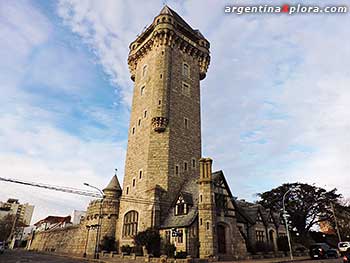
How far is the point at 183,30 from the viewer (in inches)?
1738

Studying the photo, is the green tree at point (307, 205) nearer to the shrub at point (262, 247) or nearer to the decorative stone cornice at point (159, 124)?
the shrub at point (262, 247)

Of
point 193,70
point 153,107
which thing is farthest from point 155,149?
point 193,70

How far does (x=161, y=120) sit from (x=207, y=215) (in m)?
14.6

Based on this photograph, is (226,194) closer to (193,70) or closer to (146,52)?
(193,70)

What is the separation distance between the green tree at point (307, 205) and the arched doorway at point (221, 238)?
3607cm

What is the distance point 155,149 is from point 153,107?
612 centimetres

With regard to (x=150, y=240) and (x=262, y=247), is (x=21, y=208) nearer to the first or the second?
(x=150, y=240)

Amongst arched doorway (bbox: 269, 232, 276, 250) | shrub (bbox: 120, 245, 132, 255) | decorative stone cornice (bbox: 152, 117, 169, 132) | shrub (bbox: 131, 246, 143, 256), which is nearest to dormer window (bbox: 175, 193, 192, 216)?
shrub (bbox: 131, 246, 143, 256)

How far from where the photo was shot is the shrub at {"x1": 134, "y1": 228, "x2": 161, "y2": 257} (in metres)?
26.6

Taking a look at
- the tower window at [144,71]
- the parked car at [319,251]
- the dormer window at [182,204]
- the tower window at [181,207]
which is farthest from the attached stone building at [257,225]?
the tower window at [144,71]

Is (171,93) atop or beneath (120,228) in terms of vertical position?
atop

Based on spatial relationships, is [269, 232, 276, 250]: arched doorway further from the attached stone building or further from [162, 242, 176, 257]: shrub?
[162, 242, 176, 257]: shrub

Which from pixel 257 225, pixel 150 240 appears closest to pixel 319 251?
pixel 257 225

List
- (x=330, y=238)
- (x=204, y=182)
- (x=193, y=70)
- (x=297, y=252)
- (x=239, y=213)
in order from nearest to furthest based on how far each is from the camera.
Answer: (x=204, y=182)
(x=239, y=213)
(x=297, y=252)
(x=193, y=70)
(x=330, y=238)
